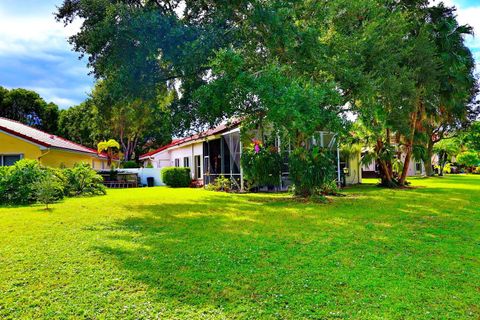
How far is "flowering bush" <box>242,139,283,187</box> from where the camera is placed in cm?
1425

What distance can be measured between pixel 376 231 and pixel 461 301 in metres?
3.58

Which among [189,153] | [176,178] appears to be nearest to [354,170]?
[189,153]

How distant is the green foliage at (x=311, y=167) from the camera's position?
42.1 ft

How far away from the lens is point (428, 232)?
23.9 feet

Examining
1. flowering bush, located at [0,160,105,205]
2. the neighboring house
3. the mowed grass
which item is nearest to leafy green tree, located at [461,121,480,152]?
the neighboring house

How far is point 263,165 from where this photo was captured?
46.7 ft

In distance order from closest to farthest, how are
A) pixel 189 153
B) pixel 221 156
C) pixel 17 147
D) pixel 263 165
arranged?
pixel 263 165, pixel 17 147, pixel 221 156, pixel 189 153

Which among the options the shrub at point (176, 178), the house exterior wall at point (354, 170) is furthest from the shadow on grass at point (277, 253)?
the house exterior wall at point (354, 170)

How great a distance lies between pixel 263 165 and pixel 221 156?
24.4 feet

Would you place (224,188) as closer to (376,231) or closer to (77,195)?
(77,195)

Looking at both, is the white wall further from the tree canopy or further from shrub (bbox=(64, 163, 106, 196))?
the tree canopy

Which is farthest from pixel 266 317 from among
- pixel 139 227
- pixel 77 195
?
pixel 77 195

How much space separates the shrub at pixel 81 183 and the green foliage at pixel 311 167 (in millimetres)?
10023

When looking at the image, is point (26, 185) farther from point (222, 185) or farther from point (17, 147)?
point (222, 185)
